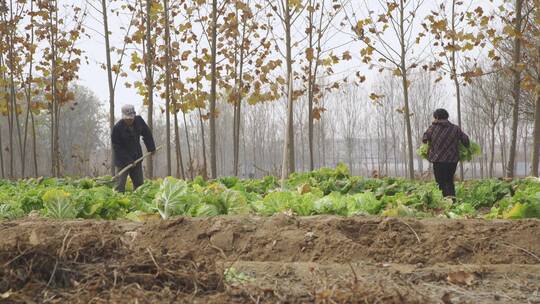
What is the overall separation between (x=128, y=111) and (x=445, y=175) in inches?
207

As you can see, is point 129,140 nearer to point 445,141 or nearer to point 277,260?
point 445,141

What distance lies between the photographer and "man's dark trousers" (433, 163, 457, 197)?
9.88 metres

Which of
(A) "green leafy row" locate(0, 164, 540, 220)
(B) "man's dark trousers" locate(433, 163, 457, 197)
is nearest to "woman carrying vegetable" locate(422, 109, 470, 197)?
(B) "man's dark trousers" locate(433, 163, 457, 197)

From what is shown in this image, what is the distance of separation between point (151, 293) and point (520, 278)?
245cm

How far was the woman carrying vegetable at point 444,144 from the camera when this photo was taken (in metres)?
9.80

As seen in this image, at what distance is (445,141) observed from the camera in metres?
9.83

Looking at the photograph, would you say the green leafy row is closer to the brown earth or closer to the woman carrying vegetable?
the brown earth

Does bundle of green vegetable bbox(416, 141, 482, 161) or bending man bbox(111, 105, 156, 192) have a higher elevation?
bending man bbox(111, 105, 156, 192)

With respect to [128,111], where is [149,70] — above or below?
above

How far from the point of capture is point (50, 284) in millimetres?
3260

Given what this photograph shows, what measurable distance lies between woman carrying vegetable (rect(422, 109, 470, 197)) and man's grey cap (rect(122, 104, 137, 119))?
4.82 m

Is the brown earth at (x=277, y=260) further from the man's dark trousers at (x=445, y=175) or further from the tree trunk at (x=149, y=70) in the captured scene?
the tree trunk at (x=149, y=70)

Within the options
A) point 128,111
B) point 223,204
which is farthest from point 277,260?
point 128,111

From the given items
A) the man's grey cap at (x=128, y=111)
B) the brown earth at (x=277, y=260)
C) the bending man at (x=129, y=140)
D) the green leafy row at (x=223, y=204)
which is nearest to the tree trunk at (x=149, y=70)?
the bending man at (x=129, y=140)
